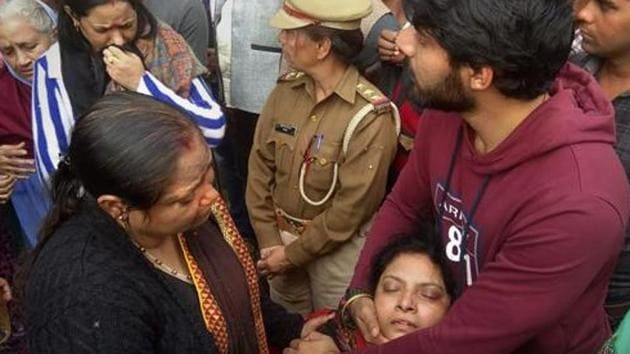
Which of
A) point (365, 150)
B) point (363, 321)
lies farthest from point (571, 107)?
point (365, 150)

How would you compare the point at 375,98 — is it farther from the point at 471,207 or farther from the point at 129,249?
the point at 129,249

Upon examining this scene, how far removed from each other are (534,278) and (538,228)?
11 cm

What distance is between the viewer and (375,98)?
122 inches

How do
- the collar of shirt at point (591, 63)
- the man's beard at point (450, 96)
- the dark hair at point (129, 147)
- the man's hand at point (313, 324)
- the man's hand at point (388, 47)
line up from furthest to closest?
the man's hand at point (388, 47), the collar of shirt at point (591, 63), the man's hand at point (313, 324), the man's beard at point (450, 96), the dark hair at point (129, 147)

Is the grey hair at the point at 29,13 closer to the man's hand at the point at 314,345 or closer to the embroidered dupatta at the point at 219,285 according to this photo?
the embroidered dupatta at the point at 219,285

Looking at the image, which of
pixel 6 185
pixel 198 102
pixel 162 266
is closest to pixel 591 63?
pixel 198 102

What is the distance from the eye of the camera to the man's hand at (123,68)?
2.87 m

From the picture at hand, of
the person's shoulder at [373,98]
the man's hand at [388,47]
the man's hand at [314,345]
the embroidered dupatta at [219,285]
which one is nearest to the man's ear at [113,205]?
the embroidered dupatta at [219,285]

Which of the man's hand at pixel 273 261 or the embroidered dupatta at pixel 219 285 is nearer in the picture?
the embroidered dupatta at pixel 219 285

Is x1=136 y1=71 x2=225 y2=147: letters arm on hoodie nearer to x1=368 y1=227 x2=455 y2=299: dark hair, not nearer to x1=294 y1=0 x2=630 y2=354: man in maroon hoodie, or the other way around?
x1=368 y1=227 x2=455 y2=299: dark hair

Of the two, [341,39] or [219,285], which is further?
[341,39]

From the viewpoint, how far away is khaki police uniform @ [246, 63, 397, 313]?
3.08 meters

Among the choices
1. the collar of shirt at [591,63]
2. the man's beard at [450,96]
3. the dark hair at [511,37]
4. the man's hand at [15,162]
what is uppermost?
the dark hair at [511,37]

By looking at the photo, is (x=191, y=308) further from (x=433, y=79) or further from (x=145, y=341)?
(x=433, y=79)
